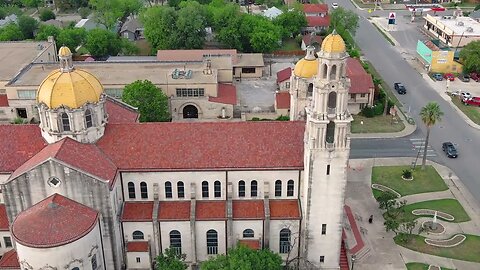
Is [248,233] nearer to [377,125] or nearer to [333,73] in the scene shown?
[333,73]

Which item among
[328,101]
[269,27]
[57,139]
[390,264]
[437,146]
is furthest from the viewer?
[269,27]

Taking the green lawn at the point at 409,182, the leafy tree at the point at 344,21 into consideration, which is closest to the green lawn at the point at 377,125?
the green lawn at the point at 409,182

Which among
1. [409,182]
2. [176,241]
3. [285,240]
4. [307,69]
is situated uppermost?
[307,69]

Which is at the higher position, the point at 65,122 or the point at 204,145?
the point at 65,122

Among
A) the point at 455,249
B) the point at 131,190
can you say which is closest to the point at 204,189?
the point at 131,190

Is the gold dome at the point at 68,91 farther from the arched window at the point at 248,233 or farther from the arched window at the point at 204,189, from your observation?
the arched window at the point at 248,233

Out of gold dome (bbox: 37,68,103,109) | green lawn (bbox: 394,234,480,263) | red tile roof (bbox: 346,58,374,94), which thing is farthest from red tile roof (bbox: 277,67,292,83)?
gold dome (bbox: 37,68,103,109)

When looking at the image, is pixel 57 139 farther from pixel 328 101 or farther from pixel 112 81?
pixel 112 81

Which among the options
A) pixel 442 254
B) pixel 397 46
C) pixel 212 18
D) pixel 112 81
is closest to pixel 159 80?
pixel 112 81
